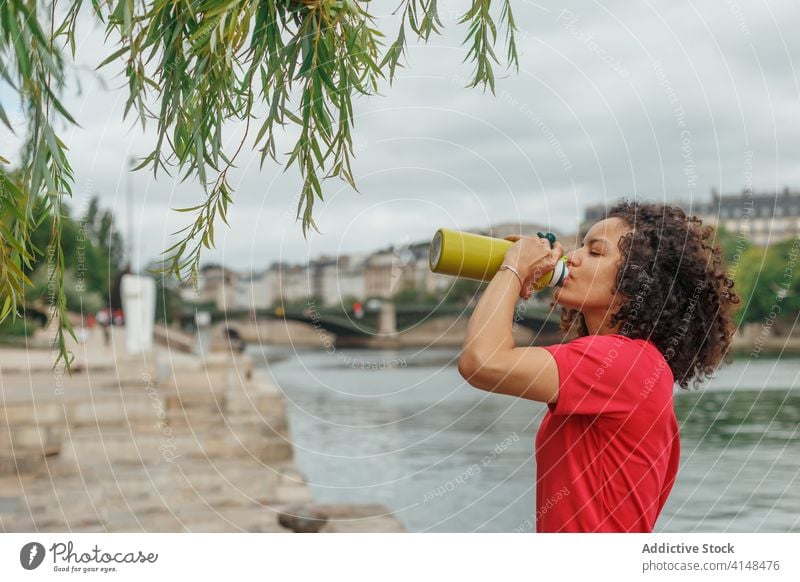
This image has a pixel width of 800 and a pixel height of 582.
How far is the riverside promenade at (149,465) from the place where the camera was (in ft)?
19.3

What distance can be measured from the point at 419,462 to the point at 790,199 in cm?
764

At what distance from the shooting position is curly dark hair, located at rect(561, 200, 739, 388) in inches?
71.7

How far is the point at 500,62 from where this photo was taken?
271 cm

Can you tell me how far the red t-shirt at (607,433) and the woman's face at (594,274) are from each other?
0.09 meters

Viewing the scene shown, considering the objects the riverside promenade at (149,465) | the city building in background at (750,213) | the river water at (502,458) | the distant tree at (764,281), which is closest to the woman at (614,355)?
the city building in background at (750,213)

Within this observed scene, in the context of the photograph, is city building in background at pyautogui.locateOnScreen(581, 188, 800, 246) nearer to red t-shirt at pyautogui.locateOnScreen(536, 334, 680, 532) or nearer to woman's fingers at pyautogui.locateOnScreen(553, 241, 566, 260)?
woman's fingers at pyautogui.locateOnScreen(553, 241, 566, 260)

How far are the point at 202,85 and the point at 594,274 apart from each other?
887 millimetres

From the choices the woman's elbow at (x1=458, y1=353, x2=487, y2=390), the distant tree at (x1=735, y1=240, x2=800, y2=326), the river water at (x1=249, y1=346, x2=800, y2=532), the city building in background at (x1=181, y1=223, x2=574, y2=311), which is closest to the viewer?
the woman's elbow at (x1=458, y1=353, x2=487, y2=390)

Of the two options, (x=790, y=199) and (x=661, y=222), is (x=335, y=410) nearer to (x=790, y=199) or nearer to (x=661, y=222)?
(x=790, y=199)

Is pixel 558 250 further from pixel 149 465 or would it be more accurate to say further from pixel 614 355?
pixel 149 465

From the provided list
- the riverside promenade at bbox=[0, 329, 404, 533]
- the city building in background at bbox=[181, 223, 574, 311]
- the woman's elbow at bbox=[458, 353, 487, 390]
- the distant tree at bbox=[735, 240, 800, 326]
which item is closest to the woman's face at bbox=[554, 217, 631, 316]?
the city building in background at bbox=[181, 223, 574, 311]

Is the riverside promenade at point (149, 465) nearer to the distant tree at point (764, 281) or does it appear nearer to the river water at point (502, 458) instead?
the river water at point (502, 458)

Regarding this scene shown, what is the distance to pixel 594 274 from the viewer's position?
1810 mm
